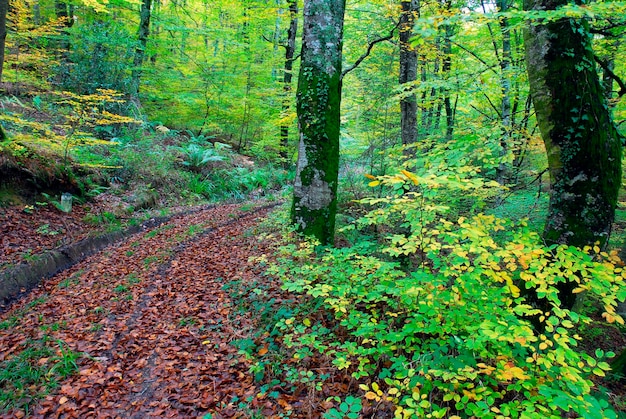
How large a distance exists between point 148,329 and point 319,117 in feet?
13.4

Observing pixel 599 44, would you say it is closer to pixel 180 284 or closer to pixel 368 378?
pixel 368 378

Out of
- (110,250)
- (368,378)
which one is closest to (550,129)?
(368,378)

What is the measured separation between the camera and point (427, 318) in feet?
10.0

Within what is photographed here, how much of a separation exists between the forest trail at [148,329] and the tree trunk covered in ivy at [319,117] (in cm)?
129

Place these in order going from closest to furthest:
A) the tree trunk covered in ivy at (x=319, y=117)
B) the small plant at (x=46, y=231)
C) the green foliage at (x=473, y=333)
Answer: the green foliage at (x=473, y=333)
the tree trunk covered in ivy at (x=319, y=117)
the small plant at (x=46, y=231)

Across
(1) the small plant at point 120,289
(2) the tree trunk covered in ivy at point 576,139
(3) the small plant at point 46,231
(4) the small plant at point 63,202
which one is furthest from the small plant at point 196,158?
(2) the tree trunk covered in ivy at point 576,139

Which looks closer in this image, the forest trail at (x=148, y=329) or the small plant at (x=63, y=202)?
the forest trail at (x=148, y=329)

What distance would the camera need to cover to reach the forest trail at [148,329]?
342 centimetres

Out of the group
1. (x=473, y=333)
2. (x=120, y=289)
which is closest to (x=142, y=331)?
(x=120, y=289)

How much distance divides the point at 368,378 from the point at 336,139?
12.5 ft

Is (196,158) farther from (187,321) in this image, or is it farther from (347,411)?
(347,411)

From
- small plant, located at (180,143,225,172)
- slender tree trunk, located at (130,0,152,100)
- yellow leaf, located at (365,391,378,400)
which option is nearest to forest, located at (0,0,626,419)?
yellow leaf, located at (365,391,378,400)

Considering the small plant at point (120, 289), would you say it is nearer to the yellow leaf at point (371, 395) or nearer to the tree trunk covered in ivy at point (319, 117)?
the tree trunk covered in ivy at point (319, 117)

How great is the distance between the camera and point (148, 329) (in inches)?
181
